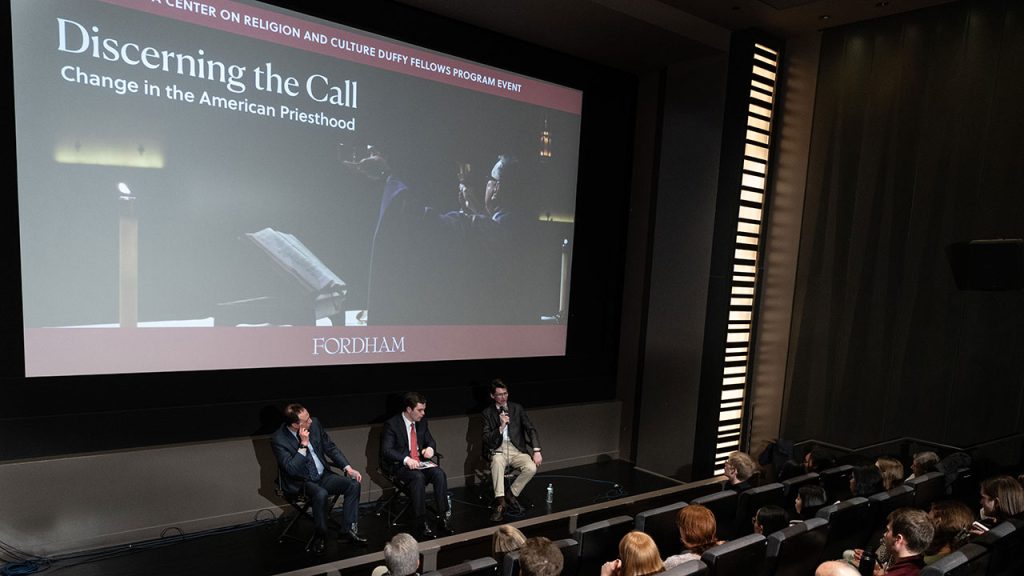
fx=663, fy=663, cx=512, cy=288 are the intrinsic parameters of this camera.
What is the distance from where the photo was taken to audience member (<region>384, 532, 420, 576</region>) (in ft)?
8.75

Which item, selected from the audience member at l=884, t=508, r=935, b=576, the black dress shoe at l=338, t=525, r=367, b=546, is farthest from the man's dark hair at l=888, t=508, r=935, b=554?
the black dress shoe at l=338, t=525, r=367, b=546

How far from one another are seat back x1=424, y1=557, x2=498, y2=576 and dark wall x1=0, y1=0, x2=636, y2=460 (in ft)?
9.16

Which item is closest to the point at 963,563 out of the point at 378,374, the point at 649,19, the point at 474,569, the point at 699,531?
the point at 699,531

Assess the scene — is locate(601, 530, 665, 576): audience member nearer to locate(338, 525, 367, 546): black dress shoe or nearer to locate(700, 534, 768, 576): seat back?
locate(700, 534, 768, 576): seat back

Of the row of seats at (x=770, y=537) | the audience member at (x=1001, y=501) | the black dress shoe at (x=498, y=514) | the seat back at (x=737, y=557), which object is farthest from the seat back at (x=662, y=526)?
the black dress shoe at (x=498, y=514)

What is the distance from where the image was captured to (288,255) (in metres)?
4.94

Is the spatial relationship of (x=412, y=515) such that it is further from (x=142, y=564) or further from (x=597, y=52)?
(x=597, y=52)

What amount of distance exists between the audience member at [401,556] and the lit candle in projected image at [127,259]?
Result: 8.92 feet

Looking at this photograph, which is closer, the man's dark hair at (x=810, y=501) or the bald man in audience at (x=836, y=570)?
the bald man in audience at (x=836, y=570)

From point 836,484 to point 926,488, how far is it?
1.86 ft

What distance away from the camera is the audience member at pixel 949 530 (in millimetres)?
3002

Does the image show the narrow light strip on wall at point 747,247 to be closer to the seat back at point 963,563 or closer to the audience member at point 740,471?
the audience member at point 740,471

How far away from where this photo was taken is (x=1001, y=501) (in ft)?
11.0

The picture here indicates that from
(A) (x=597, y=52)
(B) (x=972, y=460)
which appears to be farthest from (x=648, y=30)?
(B) (x=972, y=460)
